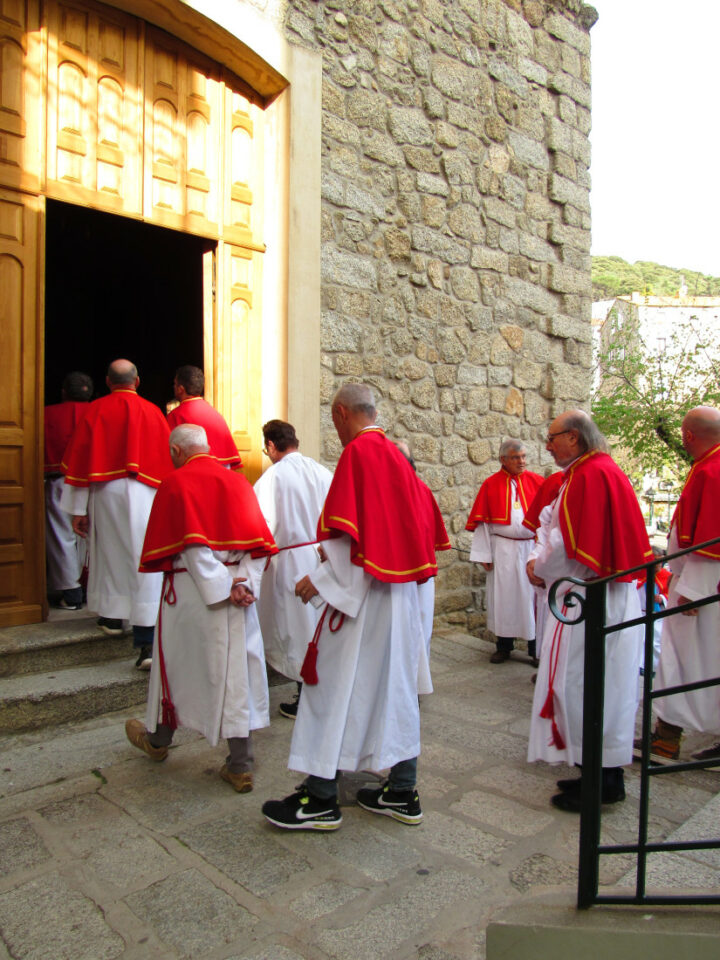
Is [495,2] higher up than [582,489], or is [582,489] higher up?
[495,2]

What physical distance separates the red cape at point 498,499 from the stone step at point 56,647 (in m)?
3.15

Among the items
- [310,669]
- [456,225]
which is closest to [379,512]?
[310,669]

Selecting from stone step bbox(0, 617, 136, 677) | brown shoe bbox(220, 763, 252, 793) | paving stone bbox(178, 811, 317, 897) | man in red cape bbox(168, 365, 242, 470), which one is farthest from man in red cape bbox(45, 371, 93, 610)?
paving stone bbox(178, 811, 317, 897)

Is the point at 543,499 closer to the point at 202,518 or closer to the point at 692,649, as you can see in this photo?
the point at 692,649

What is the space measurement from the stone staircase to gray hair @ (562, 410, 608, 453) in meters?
2.76

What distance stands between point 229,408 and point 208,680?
259 centimetres

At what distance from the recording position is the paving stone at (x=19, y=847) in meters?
2.73

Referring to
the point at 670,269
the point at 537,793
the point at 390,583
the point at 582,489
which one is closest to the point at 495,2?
the point at 582,489

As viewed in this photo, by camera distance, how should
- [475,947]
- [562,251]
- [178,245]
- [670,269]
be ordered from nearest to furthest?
[475,947] < [178,245] < [562,251] < [670,269]

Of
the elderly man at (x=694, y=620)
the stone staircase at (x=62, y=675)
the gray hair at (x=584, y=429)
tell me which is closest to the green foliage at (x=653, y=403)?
the elderly man at (x=694, y=620)

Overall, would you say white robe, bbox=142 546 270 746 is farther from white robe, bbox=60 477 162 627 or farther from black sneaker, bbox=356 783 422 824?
white robe, bbox=60 477 162 627

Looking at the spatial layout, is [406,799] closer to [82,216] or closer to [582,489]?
[582,489]

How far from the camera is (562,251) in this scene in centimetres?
806

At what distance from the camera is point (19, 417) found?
4.64 metres
